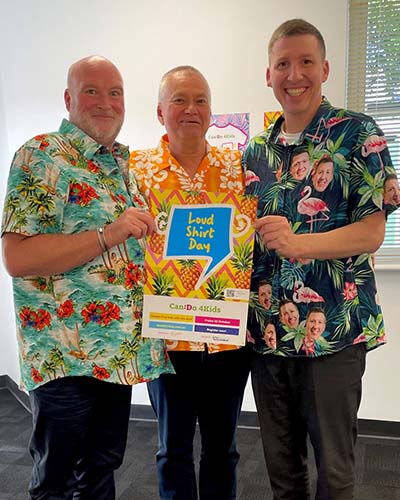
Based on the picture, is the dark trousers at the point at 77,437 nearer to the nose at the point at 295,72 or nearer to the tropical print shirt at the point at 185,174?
the tropical print shirt at the point at 185,174

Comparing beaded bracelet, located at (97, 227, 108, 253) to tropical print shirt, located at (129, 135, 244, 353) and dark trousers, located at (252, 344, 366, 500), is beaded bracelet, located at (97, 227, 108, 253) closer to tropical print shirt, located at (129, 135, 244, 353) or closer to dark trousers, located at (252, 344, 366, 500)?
tropical print shirt, located at (129, 135, 244, 353)

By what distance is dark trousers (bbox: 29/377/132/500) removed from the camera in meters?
1.45

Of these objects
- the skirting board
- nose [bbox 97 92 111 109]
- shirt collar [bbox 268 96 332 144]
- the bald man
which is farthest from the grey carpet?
nose [bbox 97 92 111 109]

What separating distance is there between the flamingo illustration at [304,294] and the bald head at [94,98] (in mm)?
768

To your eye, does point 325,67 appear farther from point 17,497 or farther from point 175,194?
point 17,497

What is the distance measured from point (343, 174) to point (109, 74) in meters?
0.81

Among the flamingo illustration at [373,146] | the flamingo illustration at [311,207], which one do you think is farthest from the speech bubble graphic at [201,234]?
the flamingo illustration at [373,146]

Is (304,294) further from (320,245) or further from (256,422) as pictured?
(256,422)

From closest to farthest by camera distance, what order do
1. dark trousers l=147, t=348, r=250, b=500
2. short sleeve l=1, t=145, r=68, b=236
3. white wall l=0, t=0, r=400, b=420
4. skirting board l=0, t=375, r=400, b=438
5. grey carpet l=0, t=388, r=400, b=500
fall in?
short sleeve l=1, t=145, r=68, b=236
dark trousers l=147, t=348, r=250, b=500
grey carpet l=0, t=388, r=400, b=500
white wall l=0, t=0, r=400, b=420
skirting board l=0, t=375, r=400, b=438

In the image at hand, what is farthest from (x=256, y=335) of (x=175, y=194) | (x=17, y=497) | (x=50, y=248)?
(x=17, y=497)

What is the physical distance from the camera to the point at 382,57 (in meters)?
2.80

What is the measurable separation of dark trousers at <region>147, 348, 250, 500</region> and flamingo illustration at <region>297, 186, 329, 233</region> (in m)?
0.53

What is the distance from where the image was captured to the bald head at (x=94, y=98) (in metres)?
1.52

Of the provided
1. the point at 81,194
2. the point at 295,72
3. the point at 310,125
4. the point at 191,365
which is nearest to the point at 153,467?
the point at 191,365
